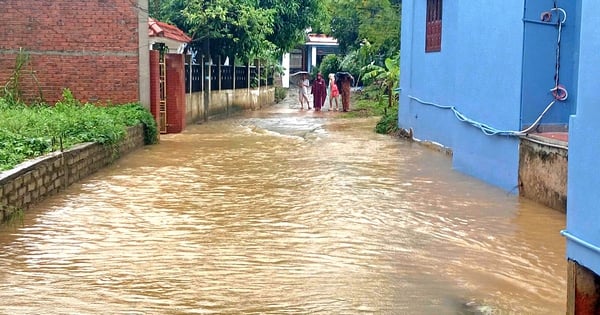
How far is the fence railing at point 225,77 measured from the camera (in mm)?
21717

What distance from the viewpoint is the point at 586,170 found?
4.30m

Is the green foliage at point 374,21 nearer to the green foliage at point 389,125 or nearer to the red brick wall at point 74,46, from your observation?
the green foliage at point 389,125

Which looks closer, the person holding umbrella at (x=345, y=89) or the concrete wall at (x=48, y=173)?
the concrete wall at (x=48, y=173)

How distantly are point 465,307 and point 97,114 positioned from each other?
9342 millimetres

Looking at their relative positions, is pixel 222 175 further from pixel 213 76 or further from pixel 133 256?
pixel 213 76

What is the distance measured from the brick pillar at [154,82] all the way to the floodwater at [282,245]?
4.47 m

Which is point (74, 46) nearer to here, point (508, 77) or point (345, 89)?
point (508, 77)

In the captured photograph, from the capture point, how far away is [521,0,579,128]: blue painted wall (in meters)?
9.95

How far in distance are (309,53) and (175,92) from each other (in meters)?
32.2

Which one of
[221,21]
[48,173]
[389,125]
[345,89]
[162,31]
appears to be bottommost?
[389,125]

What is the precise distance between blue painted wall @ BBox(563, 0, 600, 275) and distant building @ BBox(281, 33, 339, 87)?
43421 mm

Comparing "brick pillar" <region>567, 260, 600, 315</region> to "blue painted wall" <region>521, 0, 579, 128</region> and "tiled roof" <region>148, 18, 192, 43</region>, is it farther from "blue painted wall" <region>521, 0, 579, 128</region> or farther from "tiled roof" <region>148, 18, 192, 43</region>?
"tiled roof" <region>148, 18, 192, 43</region>

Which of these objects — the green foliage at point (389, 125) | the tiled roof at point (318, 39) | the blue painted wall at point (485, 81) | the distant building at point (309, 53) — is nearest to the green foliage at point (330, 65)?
the distant building at point (309, 53)

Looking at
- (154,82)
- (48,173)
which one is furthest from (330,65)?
(48,173)
